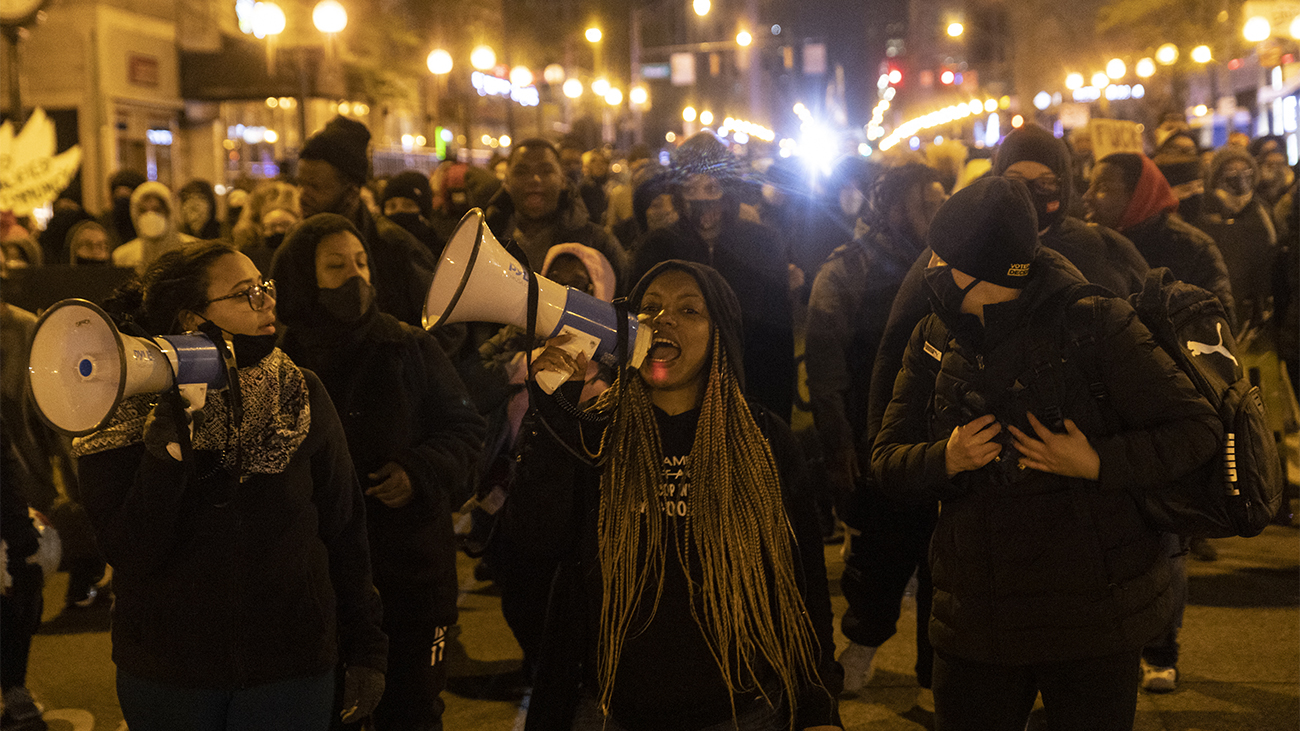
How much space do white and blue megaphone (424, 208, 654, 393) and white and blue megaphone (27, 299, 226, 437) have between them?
1.96ft

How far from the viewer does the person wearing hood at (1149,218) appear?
5.34 meters

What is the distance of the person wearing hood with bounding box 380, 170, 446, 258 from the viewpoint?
22.9ft

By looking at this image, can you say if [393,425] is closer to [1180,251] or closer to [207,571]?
[207,571]

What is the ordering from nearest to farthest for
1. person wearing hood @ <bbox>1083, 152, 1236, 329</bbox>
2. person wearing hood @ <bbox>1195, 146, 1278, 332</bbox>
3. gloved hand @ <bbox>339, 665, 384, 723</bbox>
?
gloved hand @ <bbox>339, 665, 384, 723</bbox> → person wearing hood @ <bbox>1083, 152, 1236, 329</bbox> → person wearing hood @ <bbox>1195, 146, 1278, 332</bbox>

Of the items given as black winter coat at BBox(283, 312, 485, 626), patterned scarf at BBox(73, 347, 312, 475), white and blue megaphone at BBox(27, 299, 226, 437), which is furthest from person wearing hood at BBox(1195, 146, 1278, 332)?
white and blue megaphone at BBox(27, 299, 226, 437)

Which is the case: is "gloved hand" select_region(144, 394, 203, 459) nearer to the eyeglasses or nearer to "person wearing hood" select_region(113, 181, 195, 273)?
the eyeglasses

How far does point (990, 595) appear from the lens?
9.25 ft

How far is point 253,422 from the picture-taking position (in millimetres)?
2756

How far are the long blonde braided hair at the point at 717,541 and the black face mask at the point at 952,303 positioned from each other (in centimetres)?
54

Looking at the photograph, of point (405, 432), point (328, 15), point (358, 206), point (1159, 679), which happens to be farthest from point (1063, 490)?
point (328, 15)

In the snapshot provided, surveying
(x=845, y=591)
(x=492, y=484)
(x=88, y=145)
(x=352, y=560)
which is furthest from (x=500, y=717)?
(x=88, y=145)

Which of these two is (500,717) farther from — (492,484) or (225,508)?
(225,508)

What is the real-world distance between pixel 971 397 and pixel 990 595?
478 mm

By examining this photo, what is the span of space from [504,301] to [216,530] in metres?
0.86
